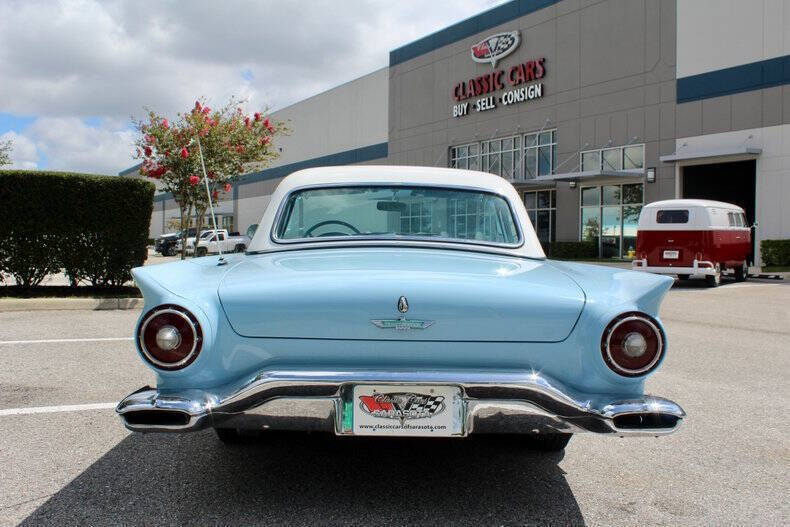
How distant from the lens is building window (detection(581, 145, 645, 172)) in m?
24.7

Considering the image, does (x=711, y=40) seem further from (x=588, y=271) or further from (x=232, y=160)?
(x=588, y=271)

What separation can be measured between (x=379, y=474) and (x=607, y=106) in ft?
83.0

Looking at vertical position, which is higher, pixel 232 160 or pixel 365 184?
pixel 232 160

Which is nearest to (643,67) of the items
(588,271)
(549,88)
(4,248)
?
(549,88)

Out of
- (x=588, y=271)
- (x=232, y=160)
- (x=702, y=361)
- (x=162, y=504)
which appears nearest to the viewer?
(x=162, y=504)

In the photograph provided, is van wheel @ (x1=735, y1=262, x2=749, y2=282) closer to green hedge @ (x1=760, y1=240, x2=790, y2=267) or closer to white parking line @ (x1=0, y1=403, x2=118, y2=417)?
green hedge @ (x1=760, y1=240, x2=790, y2=267)

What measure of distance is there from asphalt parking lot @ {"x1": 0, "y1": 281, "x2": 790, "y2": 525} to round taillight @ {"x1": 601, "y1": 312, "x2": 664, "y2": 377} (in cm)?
71

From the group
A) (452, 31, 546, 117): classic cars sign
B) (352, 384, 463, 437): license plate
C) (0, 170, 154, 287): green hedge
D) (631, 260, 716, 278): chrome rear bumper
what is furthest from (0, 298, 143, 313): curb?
(452, 31, 546, 117): classic cars sign

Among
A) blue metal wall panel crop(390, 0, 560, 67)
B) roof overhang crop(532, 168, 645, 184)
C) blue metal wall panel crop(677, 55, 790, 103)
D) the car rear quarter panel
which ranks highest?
blue metal wall panel crop(390, 0, 560, 67)

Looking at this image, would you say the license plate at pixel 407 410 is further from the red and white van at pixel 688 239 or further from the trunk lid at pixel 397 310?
the red and white van at pixel 688 239

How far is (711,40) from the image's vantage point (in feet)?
72.7

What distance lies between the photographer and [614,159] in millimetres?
25703

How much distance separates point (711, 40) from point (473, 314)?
23.7m

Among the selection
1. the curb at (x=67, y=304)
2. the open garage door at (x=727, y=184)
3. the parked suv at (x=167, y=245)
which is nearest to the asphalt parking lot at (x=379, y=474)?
the curb at (x=67, y=304)
